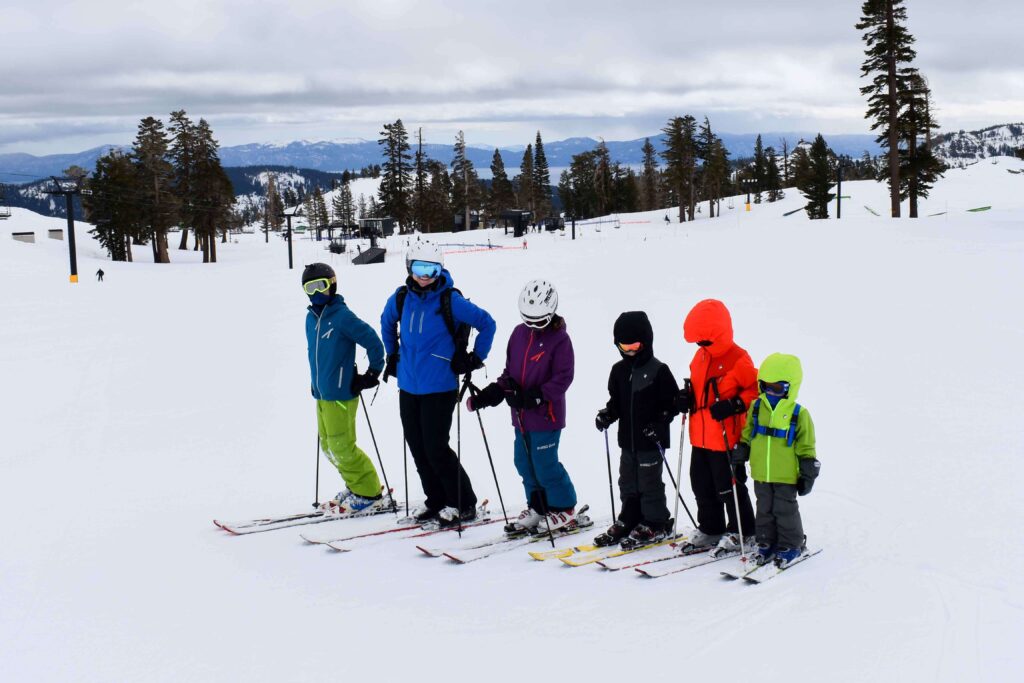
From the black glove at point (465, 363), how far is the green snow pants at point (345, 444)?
97 cm

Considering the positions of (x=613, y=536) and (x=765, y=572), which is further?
(x=613, y=536)

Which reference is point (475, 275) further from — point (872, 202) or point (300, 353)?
point (872, 202)

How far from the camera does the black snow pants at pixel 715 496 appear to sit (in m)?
5.36

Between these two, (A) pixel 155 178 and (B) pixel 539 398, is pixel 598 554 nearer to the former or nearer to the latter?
(B) pixel 539 398

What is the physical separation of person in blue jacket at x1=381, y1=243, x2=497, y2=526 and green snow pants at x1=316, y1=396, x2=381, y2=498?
0.46 meters

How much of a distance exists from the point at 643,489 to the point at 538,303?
1.46 meters

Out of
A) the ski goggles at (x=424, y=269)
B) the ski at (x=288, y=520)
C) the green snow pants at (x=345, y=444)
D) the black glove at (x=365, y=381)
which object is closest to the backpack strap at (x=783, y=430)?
the ski goggles at (x=424, y=269)

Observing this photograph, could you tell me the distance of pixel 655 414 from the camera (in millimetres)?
5332

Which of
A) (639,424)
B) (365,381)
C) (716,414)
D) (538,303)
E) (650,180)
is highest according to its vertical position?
(650,180)

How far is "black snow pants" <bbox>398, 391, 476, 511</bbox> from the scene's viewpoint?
6090 millimetres

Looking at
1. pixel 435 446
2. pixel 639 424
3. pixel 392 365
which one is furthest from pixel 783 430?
pixel 392 365

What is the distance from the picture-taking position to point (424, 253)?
5.98 meters

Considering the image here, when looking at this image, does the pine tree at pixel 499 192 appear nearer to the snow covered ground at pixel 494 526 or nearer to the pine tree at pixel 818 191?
the pine tree at pixel 818 191

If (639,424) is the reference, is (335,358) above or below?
above
